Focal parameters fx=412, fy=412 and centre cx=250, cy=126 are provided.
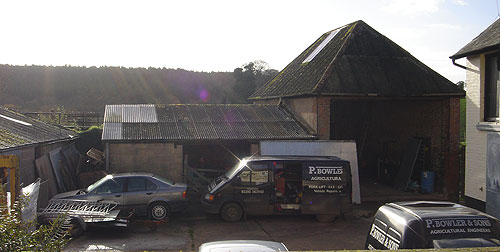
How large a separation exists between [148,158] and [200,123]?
301 centimetres

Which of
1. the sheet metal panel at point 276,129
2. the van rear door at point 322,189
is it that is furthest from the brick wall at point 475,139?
the sheet metal panel at point 276,129

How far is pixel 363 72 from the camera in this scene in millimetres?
17469

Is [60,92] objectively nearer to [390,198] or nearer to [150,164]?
[150,164]

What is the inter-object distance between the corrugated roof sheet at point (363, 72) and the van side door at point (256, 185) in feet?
16.8

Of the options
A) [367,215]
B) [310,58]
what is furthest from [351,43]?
[367,215]

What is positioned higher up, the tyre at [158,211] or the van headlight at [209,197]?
the van headlight at [209,197]

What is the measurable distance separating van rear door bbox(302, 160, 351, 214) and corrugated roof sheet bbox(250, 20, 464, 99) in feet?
15.3

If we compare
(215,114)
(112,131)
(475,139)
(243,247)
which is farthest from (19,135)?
(475,139)

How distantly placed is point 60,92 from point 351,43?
51.6 meters

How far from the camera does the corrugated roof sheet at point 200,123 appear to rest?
15.7 m

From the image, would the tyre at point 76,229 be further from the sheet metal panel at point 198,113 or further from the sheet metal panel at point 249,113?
the sheet metal panel at point 249,113

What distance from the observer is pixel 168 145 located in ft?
50.3

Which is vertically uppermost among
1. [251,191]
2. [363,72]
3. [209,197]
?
[363,72]

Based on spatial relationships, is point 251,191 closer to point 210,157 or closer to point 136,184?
point 136,184
